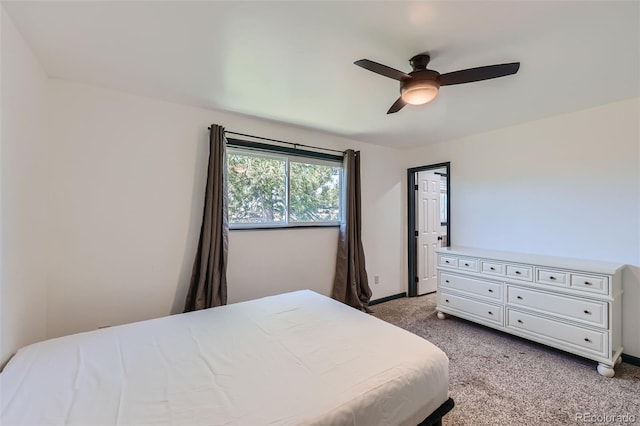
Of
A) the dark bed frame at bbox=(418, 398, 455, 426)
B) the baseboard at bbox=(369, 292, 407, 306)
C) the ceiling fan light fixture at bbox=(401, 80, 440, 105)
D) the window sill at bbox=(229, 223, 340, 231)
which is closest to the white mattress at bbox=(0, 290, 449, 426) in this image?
the dark bed frame at bbox=(418, 398, 455, 426)

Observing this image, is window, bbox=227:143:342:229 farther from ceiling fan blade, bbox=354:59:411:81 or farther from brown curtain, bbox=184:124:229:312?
ceiling fan blade, bbox=354:59:411:81

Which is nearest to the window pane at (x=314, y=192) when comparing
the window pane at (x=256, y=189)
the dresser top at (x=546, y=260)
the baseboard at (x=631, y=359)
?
the window pane at (x=256, y=189)

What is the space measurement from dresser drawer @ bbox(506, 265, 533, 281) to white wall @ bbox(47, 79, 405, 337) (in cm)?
245

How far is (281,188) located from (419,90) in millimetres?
1890

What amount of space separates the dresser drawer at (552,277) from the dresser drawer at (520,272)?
67 millimetres

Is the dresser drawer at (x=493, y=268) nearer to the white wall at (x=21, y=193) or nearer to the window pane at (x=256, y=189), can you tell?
the window pane at (x=256, y=189)

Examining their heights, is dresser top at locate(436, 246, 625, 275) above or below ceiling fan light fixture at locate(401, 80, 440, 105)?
below

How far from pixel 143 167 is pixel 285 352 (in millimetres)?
1997

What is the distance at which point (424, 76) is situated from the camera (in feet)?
5.61

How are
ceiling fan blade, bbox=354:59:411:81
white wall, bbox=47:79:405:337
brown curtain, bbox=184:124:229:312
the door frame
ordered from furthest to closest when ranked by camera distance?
1. the door frame
2. brown curtain, bbox=184:124:229:312
3. white wall, bbox=47:79:405:337
4. ceiling fan blade, bbox=354:59:411:81

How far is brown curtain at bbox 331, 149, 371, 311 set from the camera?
3.48 metres

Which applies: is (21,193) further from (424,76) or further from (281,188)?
(424,76)

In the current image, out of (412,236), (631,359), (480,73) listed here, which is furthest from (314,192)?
(631,359)

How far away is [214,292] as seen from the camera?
2.50 metres
